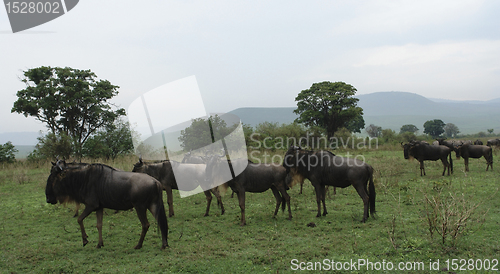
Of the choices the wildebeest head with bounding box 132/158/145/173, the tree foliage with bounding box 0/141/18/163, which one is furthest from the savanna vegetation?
the tree foliage with bounding box 0/141/18/163

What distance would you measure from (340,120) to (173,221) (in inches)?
1772

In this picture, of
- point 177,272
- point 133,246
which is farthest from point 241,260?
point 133,246

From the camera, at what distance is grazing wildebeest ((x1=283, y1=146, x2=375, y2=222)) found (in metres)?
8.25

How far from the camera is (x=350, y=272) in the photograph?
513 cm

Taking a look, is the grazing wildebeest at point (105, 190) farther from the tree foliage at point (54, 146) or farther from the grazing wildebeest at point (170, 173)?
the tree foliage at point (54, 146)

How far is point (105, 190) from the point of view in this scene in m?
6.60

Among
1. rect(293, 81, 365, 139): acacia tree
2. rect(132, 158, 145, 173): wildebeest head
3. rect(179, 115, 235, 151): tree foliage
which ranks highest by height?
rect(293, 81, 365, 139): acacia tree

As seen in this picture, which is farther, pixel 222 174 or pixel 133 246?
pixel 222 174

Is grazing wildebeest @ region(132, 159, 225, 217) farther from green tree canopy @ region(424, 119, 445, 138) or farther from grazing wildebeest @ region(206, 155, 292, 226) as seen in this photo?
green tree canopy @ region(424, 119, 445, 138)

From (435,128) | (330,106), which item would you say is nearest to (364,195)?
(330,106)

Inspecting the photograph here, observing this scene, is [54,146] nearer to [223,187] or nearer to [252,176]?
[223,187]

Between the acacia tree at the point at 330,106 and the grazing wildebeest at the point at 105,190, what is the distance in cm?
4536

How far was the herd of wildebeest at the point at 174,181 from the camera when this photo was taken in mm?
6477

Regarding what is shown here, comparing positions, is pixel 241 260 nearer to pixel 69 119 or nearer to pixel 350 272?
pixel 350 272
